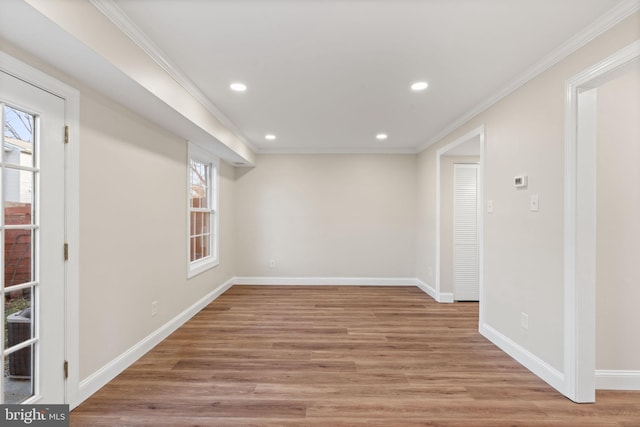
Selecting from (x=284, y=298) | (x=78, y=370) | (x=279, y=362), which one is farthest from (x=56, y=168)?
(x=284, y=298)

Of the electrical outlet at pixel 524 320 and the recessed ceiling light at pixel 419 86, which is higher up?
the recessed ceiling light at pixel 419 86

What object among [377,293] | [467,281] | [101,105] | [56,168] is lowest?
[377,293]

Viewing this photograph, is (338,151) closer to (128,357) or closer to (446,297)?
(446,297)

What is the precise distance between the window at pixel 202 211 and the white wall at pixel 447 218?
354 cm

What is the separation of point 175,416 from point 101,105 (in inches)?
90.1

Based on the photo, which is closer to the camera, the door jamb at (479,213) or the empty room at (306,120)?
the empty room at (306,120)

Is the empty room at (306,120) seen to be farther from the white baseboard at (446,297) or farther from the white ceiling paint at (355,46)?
the white baseboard at (446,297)

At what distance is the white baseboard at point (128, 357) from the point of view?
2.06 metres

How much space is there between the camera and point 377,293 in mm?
4930

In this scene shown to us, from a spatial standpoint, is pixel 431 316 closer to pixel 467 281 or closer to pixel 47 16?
pixel 467 281

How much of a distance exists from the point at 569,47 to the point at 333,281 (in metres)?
4.45

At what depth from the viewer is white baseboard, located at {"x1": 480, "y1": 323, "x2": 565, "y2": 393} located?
2.21 meters

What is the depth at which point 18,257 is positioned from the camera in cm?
163

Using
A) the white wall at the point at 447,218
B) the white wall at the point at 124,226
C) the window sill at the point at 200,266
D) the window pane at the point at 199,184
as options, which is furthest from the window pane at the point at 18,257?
the white wall at the point at 447,218
